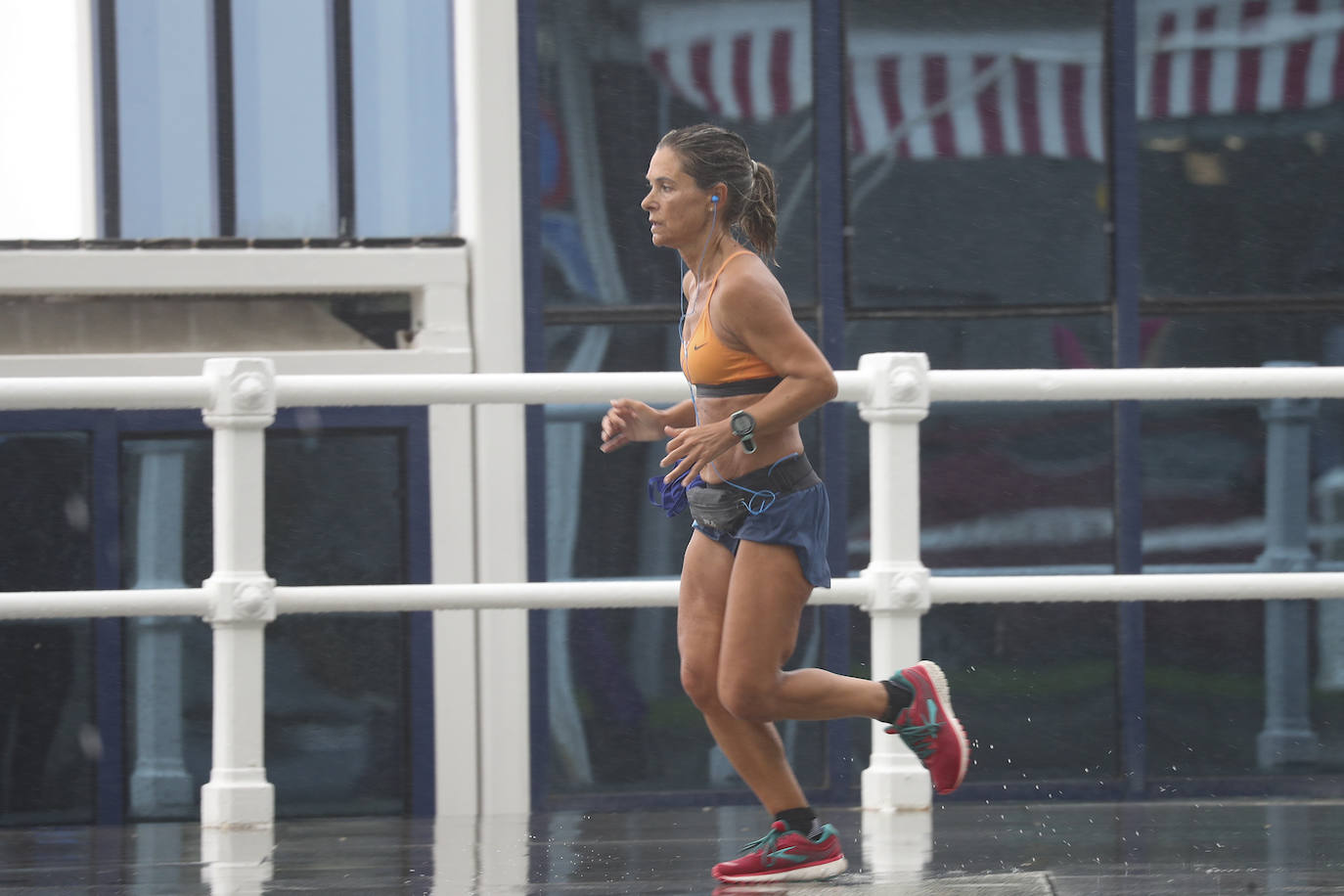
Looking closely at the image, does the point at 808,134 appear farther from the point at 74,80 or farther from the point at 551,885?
the point at 551,885

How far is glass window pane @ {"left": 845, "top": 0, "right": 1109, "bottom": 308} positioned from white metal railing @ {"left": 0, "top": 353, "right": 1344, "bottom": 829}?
1741 mm

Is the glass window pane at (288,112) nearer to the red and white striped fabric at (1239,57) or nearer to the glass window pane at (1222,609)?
the red and white striped fabric at (1239,57)

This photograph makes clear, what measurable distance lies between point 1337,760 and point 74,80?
578cm

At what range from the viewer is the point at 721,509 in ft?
13.4

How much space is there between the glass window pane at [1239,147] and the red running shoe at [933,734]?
129 inches

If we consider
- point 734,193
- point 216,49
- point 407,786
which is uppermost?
point 216,49

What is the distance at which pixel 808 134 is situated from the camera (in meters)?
6.93

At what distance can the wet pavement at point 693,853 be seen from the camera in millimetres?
4113

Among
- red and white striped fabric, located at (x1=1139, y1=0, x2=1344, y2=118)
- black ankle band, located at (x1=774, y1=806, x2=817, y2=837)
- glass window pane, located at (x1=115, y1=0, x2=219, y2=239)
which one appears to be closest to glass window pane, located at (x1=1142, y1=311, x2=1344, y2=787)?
red and white striped fabric, located at (x1=1139, y1=0, x2=1344, y2=118)

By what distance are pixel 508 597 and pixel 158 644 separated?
2625 millimetres

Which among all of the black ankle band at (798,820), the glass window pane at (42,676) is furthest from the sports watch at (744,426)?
the glass window pane at (42,676)

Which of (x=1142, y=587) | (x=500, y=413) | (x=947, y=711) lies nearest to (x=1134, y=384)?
(x=1142, y=587)

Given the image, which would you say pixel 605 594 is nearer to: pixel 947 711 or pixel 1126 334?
pixel 947 711

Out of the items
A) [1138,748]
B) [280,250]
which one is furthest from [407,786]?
[1138,748]
